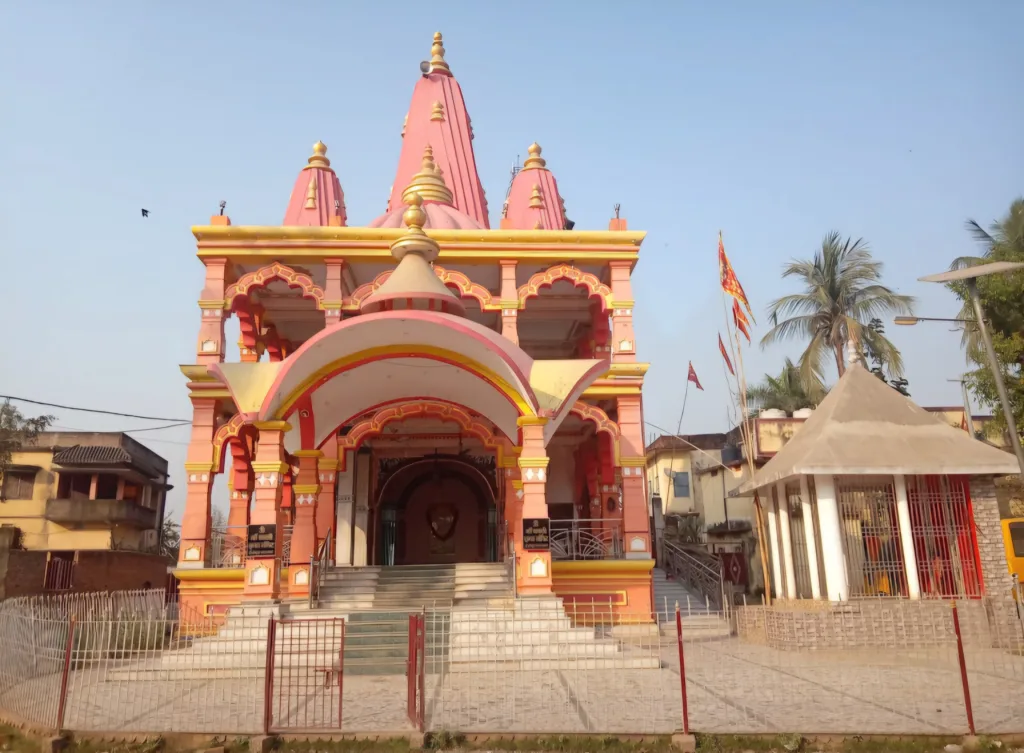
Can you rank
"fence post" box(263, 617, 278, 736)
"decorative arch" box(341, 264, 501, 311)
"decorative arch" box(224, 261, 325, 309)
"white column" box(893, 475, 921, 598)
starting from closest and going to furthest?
"fence post" box(263, 617, 278, 736)
"white column" box(893, 475, 921, 598)
"decorative arch" box(224, 261, 325, 309)
"decorative arch" box(341, 264, 501, 311)

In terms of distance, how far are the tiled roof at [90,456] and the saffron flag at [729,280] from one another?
88.3ft

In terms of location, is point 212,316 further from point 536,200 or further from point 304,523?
point 536,200

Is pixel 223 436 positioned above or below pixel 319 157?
below

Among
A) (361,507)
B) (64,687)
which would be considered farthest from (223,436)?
(64,687)

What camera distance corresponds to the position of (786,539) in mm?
14016

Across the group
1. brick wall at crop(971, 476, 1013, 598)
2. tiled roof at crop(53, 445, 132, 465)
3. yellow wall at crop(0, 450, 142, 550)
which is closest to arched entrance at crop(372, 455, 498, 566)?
brick wall at crop(971, 476, 1013, 598)

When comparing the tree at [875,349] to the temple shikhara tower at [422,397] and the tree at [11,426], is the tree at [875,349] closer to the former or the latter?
the temple shikhara tower at [422,397]

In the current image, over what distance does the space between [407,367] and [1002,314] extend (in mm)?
14443

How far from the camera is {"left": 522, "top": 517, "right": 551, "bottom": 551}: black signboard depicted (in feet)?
41.5

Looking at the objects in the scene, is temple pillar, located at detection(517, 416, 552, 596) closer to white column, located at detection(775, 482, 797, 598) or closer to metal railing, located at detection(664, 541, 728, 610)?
white column, located at detection(775, 482, 797, 598)

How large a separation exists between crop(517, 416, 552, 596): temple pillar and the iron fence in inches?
19.6

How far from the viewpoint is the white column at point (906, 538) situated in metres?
12.3

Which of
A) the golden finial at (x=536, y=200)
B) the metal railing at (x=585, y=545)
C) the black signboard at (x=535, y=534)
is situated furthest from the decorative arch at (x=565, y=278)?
the black signboard at (x=535, y=534)

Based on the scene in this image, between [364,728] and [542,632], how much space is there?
16.1 feet
